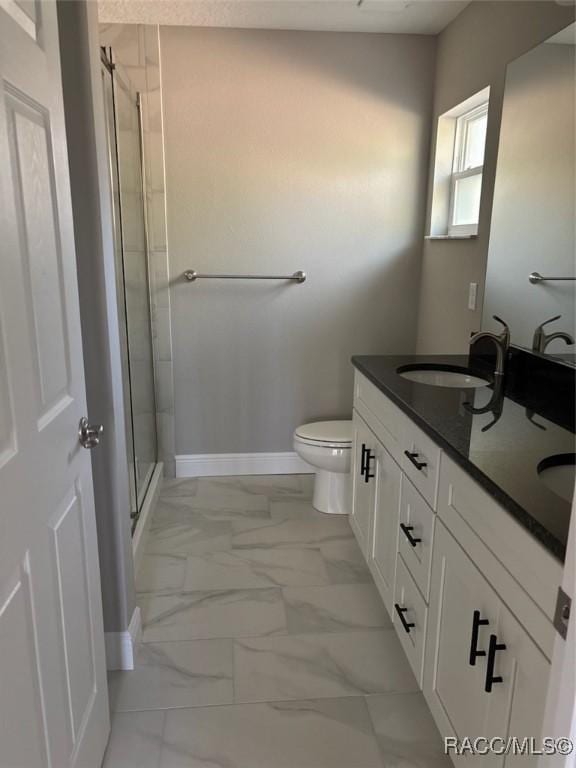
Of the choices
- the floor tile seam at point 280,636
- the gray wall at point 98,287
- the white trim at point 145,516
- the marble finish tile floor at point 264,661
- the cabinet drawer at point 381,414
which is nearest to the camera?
the gray wall at point 98,287

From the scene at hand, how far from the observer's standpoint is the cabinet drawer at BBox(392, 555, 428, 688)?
60.6 inches

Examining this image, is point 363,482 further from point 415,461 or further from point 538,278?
point 538,278

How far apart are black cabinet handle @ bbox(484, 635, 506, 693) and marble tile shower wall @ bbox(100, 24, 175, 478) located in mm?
2363

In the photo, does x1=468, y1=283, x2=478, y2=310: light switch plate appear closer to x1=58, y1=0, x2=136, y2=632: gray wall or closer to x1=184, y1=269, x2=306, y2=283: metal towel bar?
x1=184, y1=269, x2=306, y2=283: metal towel bar

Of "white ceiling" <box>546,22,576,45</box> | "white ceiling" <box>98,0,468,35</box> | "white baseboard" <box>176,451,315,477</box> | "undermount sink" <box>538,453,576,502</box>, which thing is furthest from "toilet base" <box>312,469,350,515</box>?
"white ceiling" <box>98,0,468,35</box>

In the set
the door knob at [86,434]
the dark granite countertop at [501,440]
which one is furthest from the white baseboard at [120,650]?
the dark granite countertop at [501,440]

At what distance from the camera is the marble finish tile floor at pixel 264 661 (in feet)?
5.03

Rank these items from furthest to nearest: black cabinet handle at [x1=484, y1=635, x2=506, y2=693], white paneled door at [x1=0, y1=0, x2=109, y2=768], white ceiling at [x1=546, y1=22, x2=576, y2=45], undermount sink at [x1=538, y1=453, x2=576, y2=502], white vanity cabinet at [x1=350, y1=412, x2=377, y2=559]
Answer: white vanity cabinet at [x1=350, y1=412, x2=377, y2=559] → white ceiling at [x1=546, y1=22, x2=576, y2=45] → undermount sink at [x1=538, y1=453, x2=576, y2=502] → black cabinet handle at [x1=484, y1=635, x2=506, y2=693] → white paneled door at [x1=0, y1=0, x2=109, y2=768]

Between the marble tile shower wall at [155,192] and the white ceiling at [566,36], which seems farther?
Answer: the marble tile shower wall at [155,192]

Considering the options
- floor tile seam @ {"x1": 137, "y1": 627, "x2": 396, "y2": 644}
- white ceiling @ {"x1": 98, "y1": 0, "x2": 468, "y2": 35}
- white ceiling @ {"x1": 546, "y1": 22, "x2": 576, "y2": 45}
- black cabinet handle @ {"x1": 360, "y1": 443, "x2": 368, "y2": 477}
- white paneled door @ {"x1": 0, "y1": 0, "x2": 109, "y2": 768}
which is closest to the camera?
white paneled door @ {"x1": 0, "y1": 0, "x2": 109, "y2": 768}

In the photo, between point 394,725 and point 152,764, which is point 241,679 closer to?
point 152,764

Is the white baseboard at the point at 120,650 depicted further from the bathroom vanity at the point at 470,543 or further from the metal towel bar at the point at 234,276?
the metal towel bar at the point at 234,276

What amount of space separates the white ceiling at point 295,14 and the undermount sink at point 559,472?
216cm

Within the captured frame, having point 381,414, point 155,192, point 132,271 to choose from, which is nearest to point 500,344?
point 381,414
